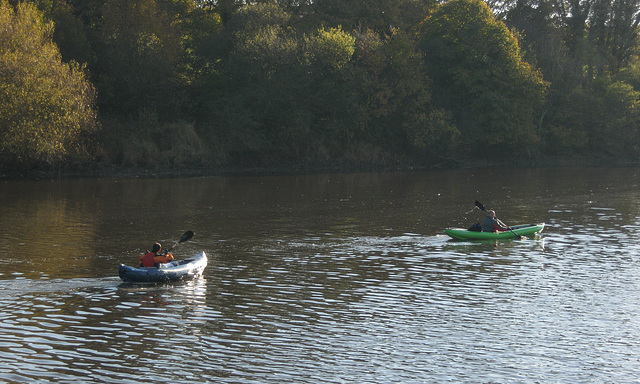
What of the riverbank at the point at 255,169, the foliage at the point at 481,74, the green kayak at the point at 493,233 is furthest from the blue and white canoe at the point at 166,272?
the foliage at the point at 481,74

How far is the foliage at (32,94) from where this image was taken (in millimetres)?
56156

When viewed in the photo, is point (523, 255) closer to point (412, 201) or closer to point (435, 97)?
point (412, 201)

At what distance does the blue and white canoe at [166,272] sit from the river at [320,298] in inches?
13.3

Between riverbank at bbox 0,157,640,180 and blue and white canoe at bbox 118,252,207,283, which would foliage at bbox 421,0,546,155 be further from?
blue and white canoe at bbox 118,252,207,283

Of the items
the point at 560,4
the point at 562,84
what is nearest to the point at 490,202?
the point at 562,84

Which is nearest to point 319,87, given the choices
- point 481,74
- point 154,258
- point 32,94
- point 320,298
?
point 481,74

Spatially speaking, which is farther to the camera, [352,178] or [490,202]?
[352,178]

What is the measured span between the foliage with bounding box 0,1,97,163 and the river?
1249 cm

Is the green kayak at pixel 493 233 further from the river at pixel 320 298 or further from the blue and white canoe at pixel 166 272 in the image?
the blue and white canoe at pixel 166 272

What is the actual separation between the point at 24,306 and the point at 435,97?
69335 millimetres

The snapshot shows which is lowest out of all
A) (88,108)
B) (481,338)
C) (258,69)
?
(481,338)

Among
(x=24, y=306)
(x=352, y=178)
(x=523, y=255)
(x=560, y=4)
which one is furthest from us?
(x=560, y=4)

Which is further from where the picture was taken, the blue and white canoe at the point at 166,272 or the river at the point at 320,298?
the blue and white canoe at the point at 166,272

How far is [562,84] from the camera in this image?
91.1m
